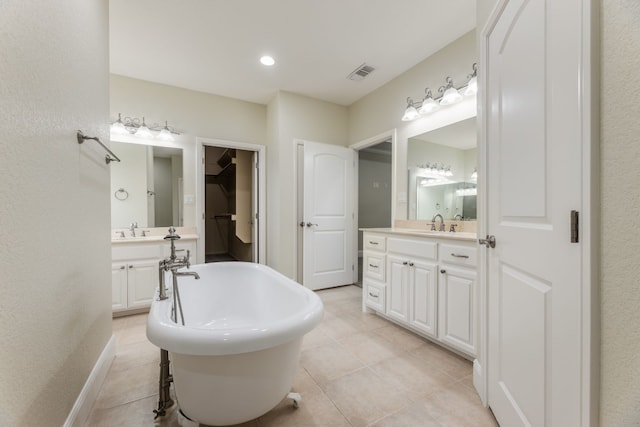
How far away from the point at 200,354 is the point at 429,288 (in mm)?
1696

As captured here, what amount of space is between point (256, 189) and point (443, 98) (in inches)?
101

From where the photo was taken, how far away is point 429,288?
202 centimetres

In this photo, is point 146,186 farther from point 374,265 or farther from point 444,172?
point 444,172

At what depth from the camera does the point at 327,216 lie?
3576 millimetres

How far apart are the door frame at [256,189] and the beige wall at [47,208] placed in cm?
177

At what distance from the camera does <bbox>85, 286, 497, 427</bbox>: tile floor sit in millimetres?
1302

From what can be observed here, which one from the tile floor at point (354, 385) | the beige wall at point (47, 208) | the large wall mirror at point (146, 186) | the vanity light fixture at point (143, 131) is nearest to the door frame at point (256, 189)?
the large wall mirror at point (146, 186)

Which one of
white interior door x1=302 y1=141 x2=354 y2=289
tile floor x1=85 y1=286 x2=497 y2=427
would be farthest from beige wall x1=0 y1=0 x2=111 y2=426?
white interior door x1=302 y1=141 x2=354 y2=289

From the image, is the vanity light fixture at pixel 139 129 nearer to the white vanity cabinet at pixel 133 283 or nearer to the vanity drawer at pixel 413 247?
the white vanity cabinet at pixel 133 283

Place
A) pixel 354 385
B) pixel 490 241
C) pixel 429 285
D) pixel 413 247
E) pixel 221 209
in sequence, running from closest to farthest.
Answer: pixel 490 241 → pixel 354 385 → pixel 429 285 → pixel 413 247 → pixel 221 209

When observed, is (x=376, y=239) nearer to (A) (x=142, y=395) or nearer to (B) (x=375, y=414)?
(B) (x=375, y=414)

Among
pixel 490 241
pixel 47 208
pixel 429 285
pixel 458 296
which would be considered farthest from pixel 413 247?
pixel 47 208

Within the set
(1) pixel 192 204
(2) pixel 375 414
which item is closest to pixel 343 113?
(1) pixel 192 204

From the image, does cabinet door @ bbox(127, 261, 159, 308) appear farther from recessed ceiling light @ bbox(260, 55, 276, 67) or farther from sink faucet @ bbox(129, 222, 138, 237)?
recessed ceiling light @ bbox(260, 55, 276, 67)
